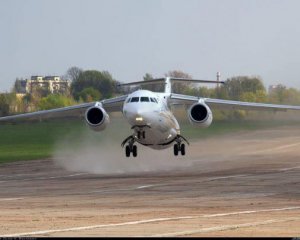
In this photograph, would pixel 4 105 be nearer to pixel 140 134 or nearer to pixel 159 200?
pixel 140 134

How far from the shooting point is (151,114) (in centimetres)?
4144

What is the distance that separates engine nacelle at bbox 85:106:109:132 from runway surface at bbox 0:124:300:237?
7.63 feet

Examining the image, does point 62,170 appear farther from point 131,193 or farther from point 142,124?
point 131,193

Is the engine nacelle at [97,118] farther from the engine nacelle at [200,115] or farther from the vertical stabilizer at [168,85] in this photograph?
the vertical stabilizer at [168,85]

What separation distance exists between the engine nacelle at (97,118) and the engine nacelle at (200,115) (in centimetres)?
399

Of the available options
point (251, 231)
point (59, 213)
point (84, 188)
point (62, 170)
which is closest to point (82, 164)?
point (62, 170)

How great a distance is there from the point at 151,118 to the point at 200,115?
4.19 meters

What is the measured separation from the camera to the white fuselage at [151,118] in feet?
135

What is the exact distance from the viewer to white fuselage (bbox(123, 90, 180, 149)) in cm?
4106

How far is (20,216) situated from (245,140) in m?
47.3

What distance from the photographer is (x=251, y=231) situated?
19.2 metres

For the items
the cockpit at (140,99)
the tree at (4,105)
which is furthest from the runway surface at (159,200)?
the tree at (4,105)

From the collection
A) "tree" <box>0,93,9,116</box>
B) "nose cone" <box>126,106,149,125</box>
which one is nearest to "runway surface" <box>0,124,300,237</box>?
"nose cone" <box>126,106,149,125</box>

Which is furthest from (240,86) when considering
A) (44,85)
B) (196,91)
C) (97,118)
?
(44,85)
